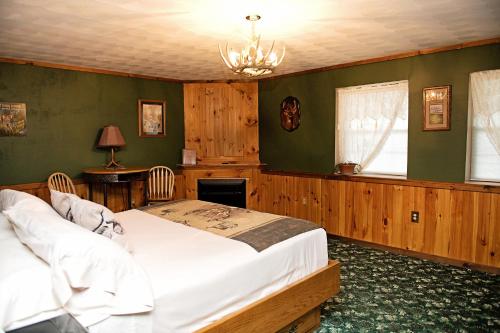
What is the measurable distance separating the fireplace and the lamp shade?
1428 mm

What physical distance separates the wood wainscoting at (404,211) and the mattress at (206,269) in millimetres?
1949

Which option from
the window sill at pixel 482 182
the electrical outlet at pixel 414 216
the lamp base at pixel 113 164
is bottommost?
the electrical outlet at pixel 414 216

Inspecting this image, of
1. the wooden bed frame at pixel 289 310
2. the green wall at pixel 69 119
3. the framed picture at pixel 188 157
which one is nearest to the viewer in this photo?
the wooden bed frame at pixel 289 310

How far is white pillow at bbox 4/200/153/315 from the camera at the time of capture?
4.87ft

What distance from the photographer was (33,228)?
1.83 m

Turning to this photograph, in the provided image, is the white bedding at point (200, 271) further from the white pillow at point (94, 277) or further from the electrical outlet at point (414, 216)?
the electrical outlet at point (414, 216)

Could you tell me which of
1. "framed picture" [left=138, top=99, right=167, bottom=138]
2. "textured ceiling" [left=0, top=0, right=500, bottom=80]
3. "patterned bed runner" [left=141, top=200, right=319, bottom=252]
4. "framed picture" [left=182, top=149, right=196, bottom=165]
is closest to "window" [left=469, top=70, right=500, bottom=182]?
"textured ceiling" [left=0, top=0, right=500, bottom=80]

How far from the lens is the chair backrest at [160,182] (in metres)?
5.21

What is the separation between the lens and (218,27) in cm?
304

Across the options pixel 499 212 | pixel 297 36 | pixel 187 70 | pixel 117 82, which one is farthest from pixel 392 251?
pixel 117 82

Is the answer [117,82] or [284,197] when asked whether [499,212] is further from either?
[117,82]

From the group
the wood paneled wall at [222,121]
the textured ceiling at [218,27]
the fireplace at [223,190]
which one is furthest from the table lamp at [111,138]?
the fireplace at [223,190]

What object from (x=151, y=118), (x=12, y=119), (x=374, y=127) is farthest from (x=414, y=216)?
(x=12, y=119)

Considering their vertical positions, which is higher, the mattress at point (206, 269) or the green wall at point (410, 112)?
the green wall at point (410, 112)
